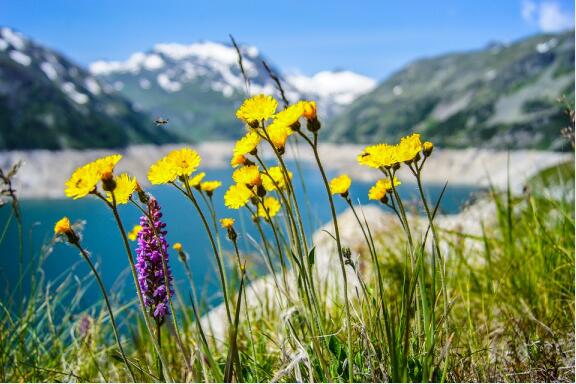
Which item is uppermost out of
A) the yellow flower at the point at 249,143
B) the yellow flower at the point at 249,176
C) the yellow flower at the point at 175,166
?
the yellow flower at the point at 249,143

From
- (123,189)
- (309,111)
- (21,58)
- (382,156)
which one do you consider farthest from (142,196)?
(21,58)

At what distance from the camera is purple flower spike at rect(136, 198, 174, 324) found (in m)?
1.85

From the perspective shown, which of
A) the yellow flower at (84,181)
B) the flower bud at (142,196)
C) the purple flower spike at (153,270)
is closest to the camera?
the yellow flower at (84,181)

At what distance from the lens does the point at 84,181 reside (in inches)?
51.0

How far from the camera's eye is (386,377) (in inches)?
62.6

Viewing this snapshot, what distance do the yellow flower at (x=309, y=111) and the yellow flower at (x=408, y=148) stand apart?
0.31m

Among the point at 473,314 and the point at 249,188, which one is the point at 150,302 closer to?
the point at 249,188

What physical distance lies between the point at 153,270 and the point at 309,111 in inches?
37.3

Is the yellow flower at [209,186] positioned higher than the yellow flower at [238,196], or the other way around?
the yellow flower at [209,186]

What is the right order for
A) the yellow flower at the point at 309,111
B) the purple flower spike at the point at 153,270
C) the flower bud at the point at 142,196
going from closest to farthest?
1. the yellow flower at the point at 309,111
2. the flower bud at the point at 142,196
3. the purple flower spike at the point at 153,270

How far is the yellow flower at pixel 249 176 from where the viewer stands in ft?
5.23

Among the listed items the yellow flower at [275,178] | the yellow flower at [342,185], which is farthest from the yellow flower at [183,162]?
the yellow flower at [342,185]

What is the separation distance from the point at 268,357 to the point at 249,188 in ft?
4.09

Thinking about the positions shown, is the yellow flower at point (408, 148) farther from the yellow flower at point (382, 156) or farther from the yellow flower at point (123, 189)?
→ the yellow flower at point (123, 189)
